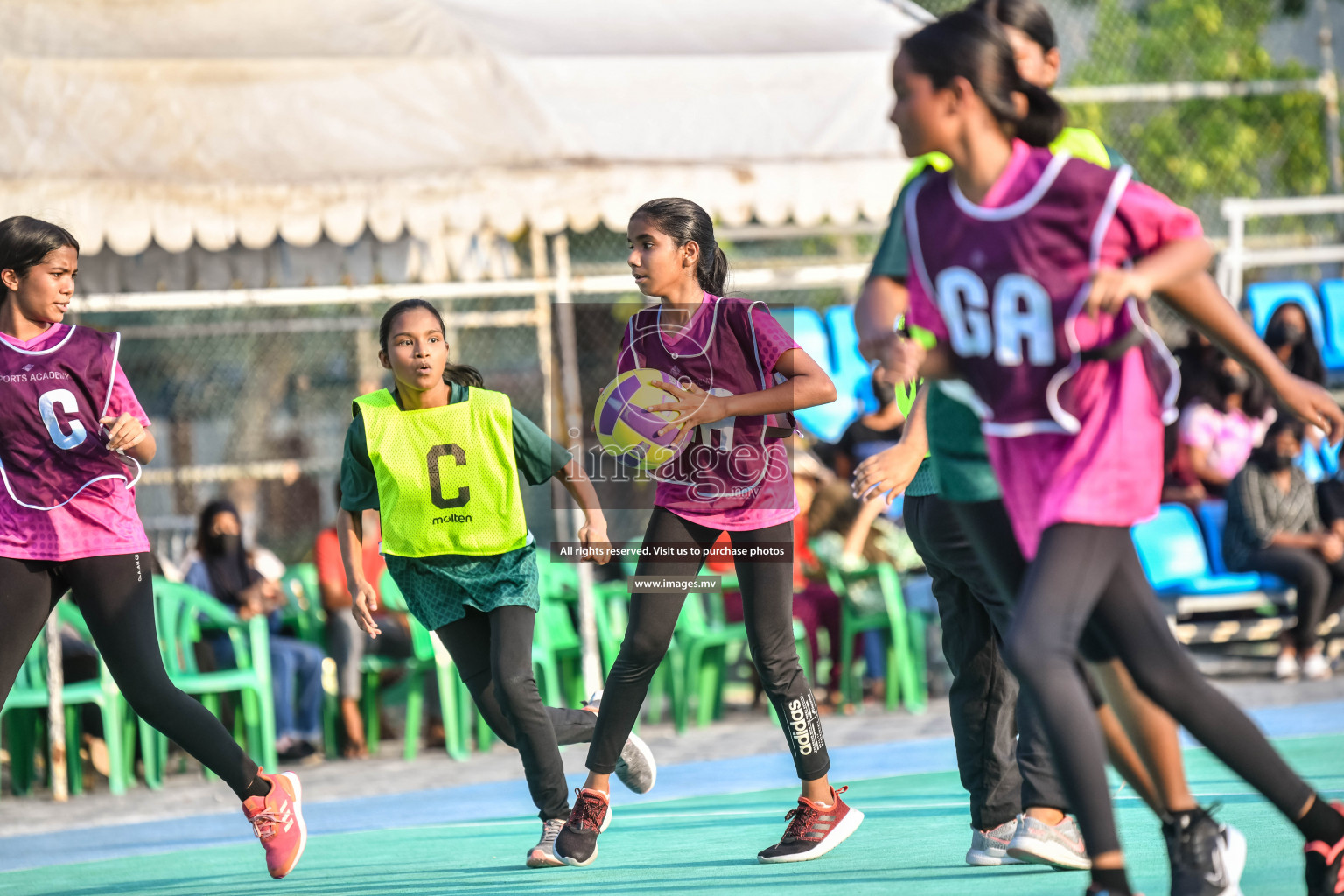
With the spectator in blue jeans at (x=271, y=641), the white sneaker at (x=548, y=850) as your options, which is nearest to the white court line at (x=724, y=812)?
the white sneaker at (x=548, y=850)

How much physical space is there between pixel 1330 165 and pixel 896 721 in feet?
21.5

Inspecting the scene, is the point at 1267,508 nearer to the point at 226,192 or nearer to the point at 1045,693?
the point at 226,192

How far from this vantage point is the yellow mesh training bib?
4957 millimetres

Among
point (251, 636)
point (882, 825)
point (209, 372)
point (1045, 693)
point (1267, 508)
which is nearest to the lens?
point (1045, 693)

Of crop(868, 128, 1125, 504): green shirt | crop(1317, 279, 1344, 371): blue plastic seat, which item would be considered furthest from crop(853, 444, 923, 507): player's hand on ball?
crop(1317, 279, 1344, 371): blue plastic seat

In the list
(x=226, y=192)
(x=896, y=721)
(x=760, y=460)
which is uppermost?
(x=226, y=192)

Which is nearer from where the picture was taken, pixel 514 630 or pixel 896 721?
pixel 514 630

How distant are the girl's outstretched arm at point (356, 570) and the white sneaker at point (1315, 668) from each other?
6.54 meters

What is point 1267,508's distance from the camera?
31.8 feet

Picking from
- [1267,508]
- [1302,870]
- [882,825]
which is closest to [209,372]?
[1267,508]

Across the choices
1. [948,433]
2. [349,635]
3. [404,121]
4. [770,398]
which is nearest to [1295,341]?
→ [404,121]

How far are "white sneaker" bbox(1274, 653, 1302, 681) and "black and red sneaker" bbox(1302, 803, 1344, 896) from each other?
22.3 feet

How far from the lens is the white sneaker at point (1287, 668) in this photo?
379 inches

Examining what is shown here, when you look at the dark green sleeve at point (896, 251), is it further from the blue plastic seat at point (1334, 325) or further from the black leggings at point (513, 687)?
the blue plastic seat at point (1334, 325)
